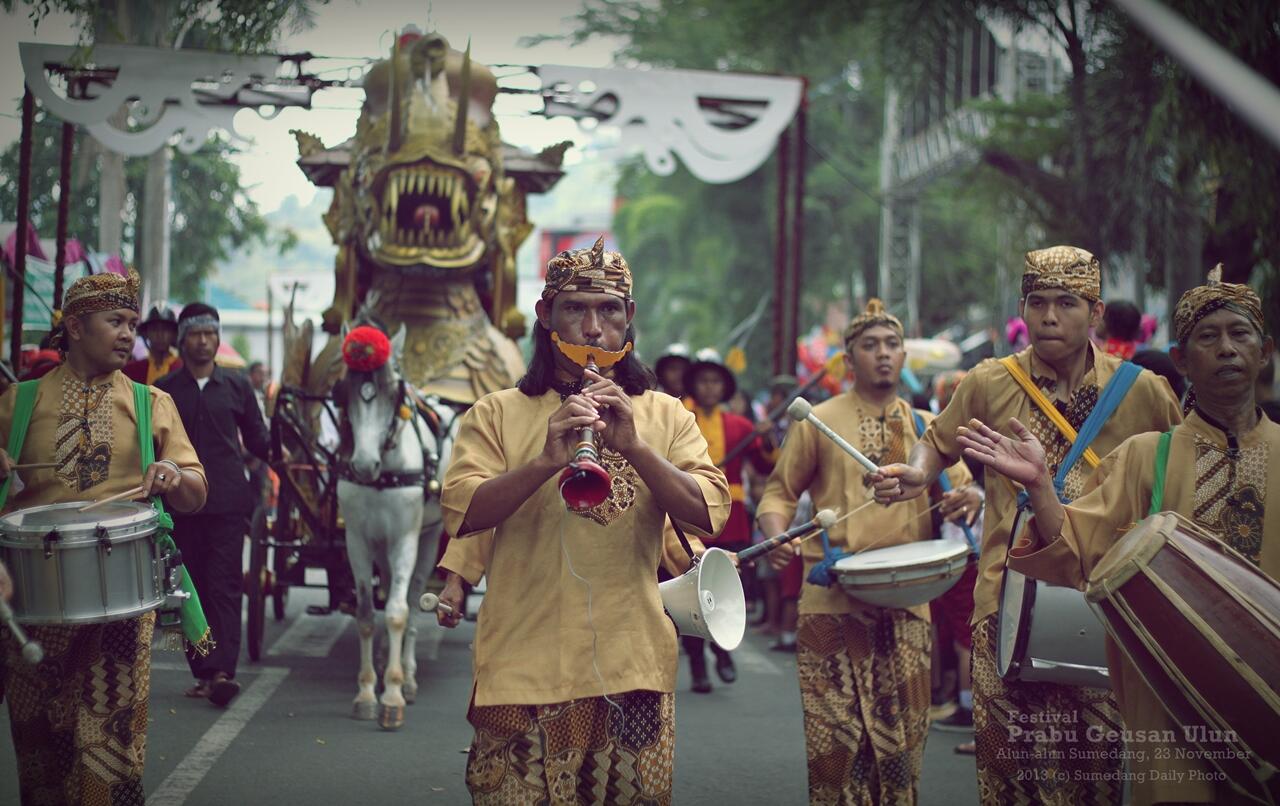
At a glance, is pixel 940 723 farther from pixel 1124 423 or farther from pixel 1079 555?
pixel 1079 555

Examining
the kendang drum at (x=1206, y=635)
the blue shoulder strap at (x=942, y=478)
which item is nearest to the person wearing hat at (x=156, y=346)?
the blue shoulder strap at (x=942, y=478)

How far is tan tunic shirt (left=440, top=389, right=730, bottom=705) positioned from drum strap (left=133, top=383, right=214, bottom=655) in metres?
1.62

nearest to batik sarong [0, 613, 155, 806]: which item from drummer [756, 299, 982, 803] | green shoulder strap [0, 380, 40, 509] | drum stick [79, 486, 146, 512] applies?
drum stick [79, 486, 146, 512]

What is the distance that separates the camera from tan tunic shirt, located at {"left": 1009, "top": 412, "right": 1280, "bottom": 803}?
13.4ft

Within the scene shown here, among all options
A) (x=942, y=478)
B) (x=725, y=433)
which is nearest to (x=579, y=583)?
(x=942, y=478)

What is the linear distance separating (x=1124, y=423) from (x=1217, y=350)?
88 centimetres

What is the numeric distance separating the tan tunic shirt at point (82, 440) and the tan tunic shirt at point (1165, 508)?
3239mm

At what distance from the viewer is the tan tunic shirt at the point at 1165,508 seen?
Result: 13.4 feet

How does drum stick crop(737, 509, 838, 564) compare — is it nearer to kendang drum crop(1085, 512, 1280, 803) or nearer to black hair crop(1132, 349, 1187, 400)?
kendang drum crop(1085, 512, 1280, 803)

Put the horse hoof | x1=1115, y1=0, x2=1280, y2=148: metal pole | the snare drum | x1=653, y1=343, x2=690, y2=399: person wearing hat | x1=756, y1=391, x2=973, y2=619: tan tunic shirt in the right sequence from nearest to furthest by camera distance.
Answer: x1=1115, y1=0, x2=1280, y2=148: metal pole < the snare drum < x1=756, y1=391, x2=973, y2=619: tan tunic shirt < the horse hoof < x1=653, y1=343, x2=690, y2=399: person wearing hat

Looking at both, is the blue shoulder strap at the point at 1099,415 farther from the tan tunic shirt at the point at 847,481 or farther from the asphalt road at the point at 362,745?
the asphalt road at the point at 362,745

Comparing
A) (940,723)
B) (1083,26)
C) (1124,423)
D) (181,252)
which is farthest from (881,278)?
(1124,423)

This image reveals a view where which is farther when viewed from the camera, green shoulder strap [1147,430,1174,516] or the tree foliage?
the tree foliage

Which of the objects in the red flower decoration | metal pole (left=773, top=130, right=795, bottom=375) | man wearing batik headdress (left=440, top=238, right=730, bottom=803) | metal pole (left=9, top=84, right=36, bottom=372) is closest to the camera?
man wearing batik headdress (left=440, top=238, right=730, bottom=803)
